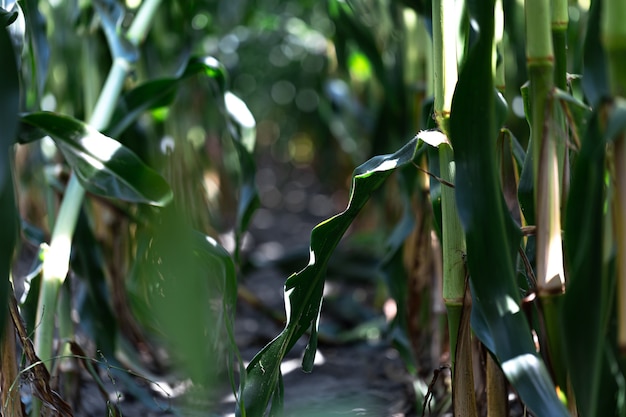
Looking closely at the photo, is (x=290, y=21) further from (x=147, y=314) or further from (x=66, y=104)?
(x=147, y=314)

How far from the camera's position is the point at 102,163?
0.84 metres

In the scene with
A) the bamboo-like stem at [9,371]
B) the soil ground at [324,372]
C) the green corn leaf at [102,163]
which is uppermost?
the green corn leaf at [102,163]

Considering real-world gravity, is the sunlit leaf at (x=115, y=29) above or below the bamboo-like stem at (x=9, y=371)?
above

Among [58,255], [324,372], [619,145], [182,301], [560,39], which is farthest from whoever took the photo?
[324,372]

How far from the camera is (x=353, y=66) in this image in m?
1.96

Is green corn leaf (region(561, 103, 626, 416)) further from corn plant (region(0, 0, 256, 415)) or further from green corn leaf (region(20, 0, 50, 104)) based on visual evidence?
green corn leaf (region(20, 0, 50, 104))

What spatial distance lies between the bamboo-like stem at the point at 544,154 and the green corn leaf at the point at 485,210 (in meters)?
0.03

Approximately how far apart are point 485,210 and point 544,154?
66mm

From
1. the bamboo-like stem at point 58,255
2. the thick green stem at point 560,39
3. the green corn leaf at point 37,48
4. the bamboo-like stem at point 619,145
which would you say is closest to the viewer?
the bamboo-like stem at point 619,145

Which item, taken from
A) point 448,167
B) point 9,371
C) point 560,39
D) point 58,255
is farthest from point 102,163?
point 560,39

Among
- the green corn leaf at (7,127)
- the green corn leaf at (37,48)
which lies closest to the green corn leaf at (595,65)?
the green corn leaf at (7,127)

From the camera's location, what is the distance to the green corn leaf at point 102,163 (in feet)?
2.71

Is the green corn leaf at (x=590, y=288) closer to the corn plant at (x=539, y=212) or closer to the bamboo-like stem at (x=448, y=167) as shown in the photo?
the corn plant at (x=539, y=212)

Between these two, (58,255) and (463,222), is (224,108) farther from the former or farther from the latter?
(463,222)
